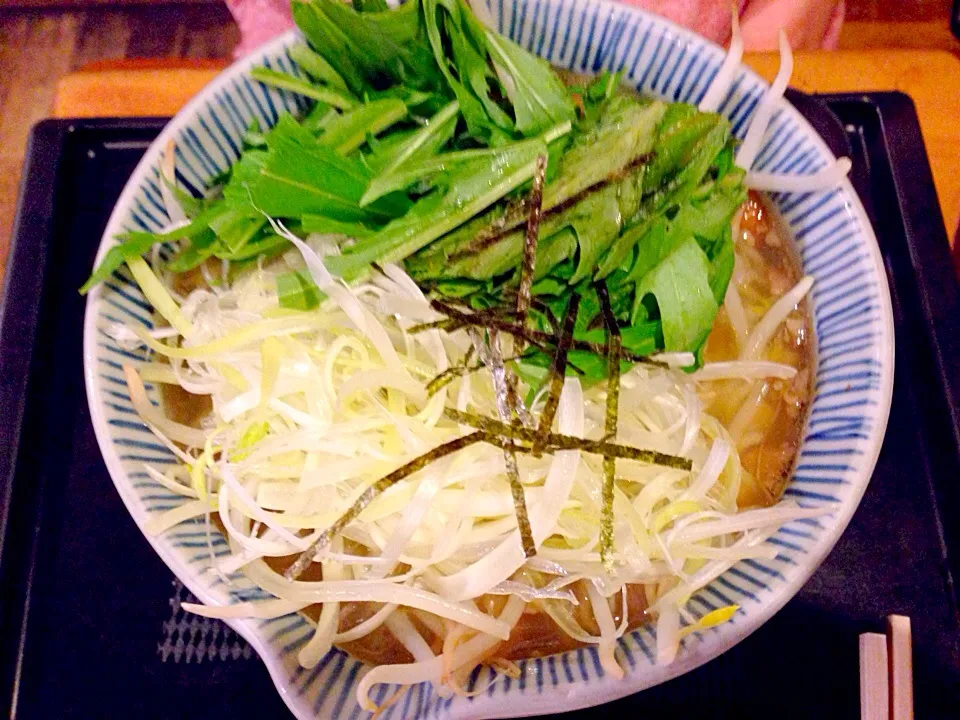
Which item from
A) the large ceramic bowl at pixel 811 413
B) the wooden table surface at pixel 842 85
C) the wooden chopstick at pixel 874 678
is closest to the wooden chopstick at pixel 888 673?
the wooden chopstick at pixel 874 678

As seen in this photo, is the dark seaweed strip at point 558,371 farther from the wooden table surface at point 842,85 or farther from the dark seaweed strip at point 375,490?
the wooden table surface at point 842,85

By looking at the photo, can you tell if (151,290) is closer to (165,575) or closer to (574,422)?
(165,575)

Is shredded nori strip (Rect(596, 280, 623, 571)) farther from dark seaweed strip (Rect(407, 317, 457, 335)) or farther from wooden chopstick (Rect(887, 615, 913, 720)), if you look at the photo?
wooden chopstick (Rect(887, 615, 913, 720))

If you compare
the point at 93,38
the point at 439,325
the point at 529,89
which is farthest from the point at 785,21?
the point at 93,38

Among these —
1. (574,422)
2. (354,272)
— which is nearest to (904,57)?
(574,422)

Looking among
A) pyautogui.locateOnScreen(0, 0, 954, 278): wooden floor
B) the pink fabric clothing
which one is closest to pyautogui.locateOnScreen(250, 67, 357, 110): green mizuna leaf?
the pink fabric clothing

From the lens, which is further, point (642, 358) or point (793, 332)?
point (793, 332)
